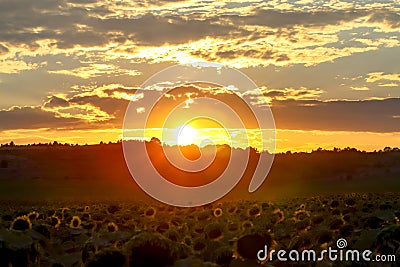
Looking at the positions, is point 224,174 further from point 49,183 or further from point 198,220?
point 198,220

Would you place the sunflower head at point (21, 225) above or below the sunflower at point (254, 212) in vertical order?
below

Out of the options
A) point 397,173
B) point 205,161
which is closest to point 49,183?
point 205,161

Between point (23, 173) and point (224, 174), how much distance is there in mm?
60639

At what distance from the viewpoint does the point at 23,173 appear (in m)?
196

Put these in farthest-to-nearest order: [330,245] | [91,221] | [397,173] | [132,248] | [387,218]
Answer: [397,173]
[91,221]
[387,218]
[330,245]
[132,248]
